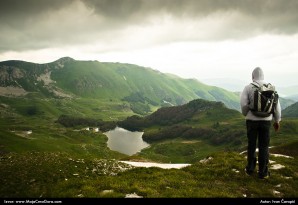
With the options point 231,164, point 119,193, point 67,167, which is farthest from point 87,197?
point 231,164

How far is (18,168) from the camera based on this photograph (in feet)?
67.8

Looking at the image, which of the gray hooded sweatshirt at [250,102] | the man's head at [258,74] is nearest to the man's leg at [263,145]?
the gray hooded sweatshirt at [250,102]

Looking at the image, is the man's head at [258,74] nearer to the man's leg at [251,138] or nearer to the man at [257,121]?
the man at [257,121]

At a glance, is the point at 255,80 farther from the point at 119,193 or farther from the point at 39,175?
the point at 39,175

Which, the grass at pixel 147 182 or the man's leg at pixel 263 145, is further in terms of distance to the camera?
the man's leg at pixel 263 145

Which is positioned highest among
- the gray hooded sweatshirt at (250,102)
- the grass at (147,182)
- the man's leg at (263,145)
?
the gray hooded sweatshirt at (250,102)

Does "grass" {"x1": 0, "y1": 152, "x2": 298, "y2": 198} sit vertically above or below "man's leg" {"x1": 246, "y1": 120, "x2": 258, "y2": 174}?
below

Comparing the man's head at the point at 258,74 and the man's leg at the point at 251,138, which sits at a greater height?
the man's head at the point at 258,74

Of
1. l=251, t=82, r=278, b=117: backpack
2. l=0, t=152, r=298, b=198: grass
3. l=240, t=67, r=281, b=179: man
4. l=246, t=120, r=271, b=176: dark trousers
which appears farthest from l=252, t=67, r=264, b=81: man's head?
l=0, t=152, r=298, b=198: grass

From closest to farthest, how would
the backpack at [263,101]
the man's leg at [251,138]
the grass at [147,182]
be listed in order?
the grass at [147,182] → the backpack at [263,101] → the man's leg at [251,138]

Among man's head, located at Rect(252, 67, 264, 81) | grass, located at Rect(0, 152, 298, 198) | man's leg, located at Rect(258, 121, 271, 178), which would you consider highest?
man's head, located at Rect(252, 67, 264, 81)

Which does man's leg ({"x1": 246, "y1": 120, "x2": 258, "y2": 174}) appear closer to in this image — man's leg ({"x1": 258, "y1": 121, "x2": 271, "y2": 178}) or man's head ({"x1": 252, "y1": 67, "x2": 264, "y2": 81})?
man's leg ({"x1": 258, "y1": 121, "x2": 271, "y2": 178})

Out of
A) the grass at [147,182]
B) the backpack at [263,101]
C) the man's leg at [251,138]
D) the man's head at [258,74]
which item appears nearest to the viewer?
the grass at [147,182]

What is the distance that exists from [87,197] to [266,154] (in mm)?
11113
